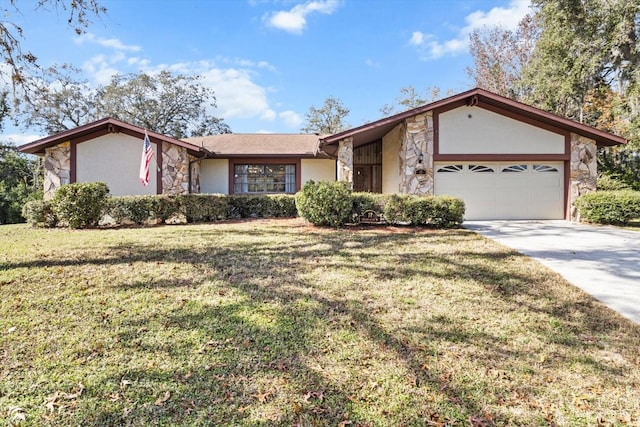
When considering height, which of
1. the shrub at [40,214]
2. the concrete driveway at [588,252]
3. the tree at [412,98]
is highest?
the tree at [412,98]

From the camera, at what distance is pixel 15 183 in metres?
22.0

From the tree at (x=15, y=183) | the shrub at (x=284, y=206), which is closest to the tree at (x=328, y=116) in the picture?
the shrub at (x=284, y=206)

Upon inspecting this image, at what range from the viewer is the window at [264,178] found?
53.3 feet

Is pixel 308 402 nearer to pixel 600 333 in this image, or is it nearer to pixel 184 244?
pixel 600 333

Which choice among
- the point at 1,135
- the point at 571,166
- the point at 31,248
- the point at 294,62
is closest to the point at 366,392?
the point at 31,248

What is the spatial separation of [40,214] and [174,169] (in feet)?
14.7

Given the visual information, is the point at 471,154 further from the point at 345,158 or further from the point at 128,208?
the point at 128,208

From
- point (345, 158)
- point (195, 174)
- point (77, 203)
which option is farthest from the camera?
point (195, 174)

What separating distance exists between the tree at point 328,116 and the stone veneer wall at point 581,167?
2348 cm

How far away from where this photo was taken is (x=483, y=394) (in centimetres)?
255

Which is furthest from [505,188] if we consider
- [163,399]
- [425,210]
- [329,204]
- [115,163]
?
[115,163]

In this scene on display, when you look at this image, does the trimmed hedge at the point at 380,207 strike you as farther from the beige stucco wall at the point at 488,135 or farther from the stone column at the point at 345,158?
the beige stucco wall at the point at 488,135

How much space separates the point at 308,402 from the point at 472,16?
82.1 feet

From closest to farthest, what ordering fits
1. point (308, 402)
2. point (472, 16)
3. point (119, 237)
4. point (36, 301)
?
point (308, 402) → point (36, 301) → point (119, 237) → point (472, 16)
